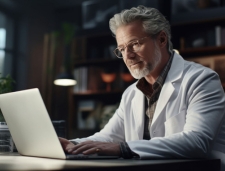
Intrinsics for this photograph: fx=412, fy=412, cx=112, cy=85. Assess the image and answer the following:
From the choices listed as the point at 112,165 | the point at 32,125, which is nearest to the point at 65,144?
the point at 32,125

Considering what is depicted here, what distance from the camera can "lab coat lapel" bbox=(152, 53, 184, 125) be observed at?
1.69 m

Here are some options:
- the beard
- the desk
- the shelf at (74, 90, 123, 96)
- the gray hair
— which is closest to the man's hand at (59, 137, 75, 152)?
the desk

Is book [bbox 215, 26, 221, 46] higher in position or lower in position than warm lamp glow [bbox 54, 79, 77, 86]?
higher

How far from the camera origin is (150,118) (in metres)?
1.82

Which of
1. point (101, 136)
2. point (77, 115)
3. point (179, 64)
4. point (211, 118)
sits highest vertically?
point (179, 64)

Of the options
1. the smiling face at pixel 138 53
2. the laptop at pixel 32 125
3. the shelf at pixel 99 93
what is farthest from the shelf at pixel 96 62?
the laptop at pixel 32 125

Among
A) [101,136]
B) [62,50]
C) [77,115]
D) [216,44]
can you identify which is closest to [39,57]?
[62,50]

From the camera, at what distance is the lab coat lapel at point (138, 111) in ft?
5.90

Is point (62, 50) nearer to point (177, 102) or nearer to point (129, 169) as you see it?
point (177, 102)

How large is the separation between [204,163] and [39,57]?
4864 millimetres

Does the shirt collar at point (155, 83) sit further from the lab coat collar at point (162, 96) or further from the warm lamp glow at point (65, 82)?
the warm lamp glow at point (65, 82)

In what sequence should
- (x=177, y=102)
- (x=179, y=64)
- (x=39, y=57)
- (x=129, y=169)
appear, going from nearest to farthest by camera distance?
(x=129, y=169)
(x=177, y=102)
(x=179, y=64)
(x=39, y=57)

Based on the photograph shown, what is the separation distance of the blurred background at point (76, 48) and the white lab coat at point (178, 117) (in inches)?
118

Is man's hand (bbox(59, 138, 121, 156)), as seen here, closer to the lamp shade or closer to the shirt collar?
the shirt collar
